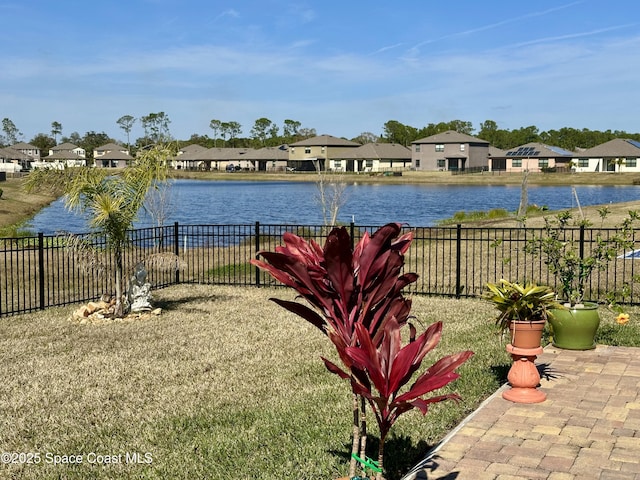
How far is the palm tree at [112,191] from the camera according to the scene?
12797mm

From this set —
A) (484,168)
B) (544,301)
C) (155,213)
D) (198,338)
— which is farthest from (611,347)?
(484,168)

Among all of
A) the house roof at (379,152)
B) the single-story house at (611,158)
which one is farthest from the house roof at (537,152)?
the house roof at (379,152)

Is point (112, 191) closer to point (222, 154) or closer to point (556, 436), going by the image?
point (556, 436)

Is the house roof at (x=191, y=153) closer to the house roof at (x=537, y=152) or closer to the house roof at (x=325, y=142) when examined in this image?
the house roof at (x=325, y=142)

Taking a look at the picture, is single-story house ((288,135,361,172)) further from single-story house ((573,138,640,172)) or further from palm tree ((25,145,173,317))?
palm tree ((25,145,173,317))

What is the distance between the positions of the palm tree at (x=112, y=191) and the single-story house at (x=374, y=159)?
358ft

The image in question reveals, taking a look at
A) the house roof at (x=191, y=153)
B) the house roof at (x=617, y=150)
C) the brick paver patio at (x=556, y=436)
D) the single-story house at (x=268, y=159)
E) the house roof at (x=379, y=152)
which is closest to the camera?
the brick paver patio at (x=556, y=436)

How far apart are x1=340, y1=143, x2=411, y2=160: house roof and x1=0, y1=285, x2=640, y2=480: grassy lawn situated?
11129cm

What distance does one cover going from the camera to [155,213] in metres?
29.6

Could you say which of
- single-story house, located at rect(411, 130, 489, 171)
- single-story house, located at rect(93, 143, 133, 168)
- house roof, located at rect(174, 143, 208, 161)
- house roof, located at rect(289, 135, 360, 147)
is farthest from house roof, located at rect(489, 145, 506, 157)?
single-story house, located at rect(93, 143, 133, 168)

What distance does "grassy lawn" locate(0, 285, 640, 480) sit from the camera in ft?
20.1

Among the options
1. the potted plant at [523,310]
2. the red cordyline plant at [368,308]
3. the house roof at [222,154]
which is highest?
the house roof at [222,154]

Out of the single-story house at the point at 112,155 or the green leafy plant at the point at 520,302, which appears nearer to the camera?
the green leafy plant at the point at 520,302

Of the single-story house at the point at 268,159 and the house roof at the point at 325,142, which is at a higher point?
the house roof at the point at 325,142
